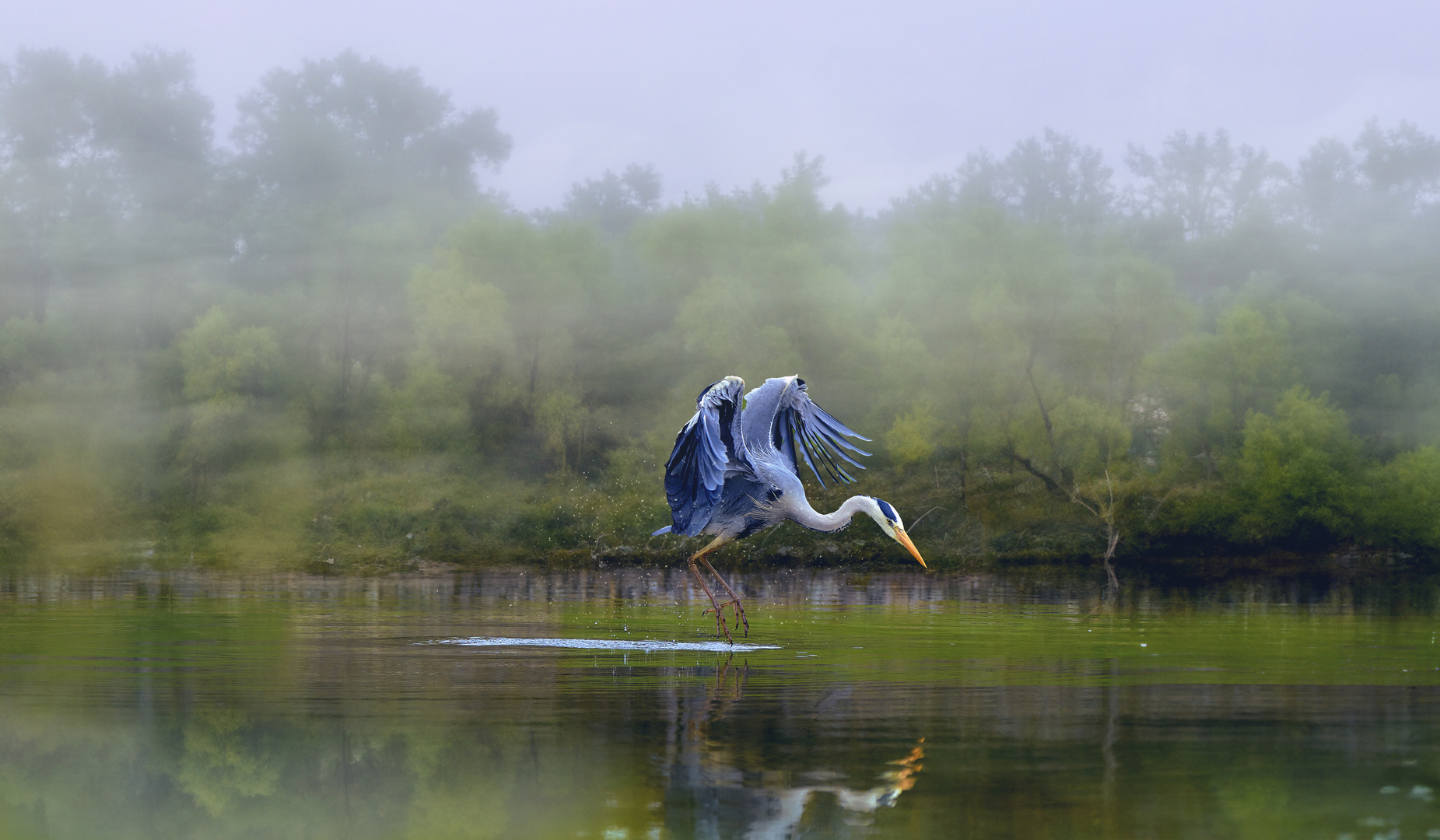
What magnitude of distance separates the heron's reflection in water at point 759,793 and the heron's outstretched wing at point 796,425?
404 inches

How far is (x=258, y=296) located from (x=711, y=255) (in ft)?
76.5

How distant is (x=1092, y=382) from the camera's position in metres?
54.2

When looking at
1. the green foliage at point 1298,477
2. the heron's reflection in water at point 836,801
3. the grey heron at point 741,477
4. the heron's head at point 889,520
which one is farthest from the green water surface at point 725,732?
the green foliage at point 1298,477

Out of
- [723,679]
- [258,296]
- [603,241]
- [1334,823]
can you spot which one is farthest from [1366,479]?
[258,296]

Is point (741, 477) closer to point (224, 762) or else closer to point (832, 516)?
point (832, 516)

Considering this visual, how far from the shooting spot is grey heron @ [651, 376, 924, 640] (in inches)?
642

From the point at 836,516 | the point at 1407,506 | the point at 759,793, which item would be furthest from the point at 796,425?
the point at 1407,506

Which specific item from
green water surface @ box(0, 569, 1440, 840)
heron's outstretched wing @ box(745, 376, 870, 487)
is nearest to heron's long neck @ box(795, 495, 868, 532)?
heron's outstretched wing @ box(745, 376, 870, 487)

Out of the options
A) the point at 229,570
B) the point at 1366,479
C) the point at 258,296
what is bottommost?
the point at 229,570

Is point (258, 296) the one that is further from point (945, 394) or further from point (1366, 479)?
point (1366, 479)

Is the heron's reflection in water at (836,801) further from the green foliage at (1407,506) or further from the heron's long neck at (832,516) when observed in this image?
the green foliage at (1407,506)

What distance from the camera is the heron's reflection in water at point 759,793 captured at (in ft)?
20.9

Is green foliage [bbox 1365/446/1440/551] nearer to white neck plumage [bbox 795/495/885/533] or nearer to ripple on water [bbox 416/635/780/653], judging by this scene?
white neck plumage [bbox 795/495/885/533]

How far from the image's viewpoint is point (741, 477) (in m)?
18.1
